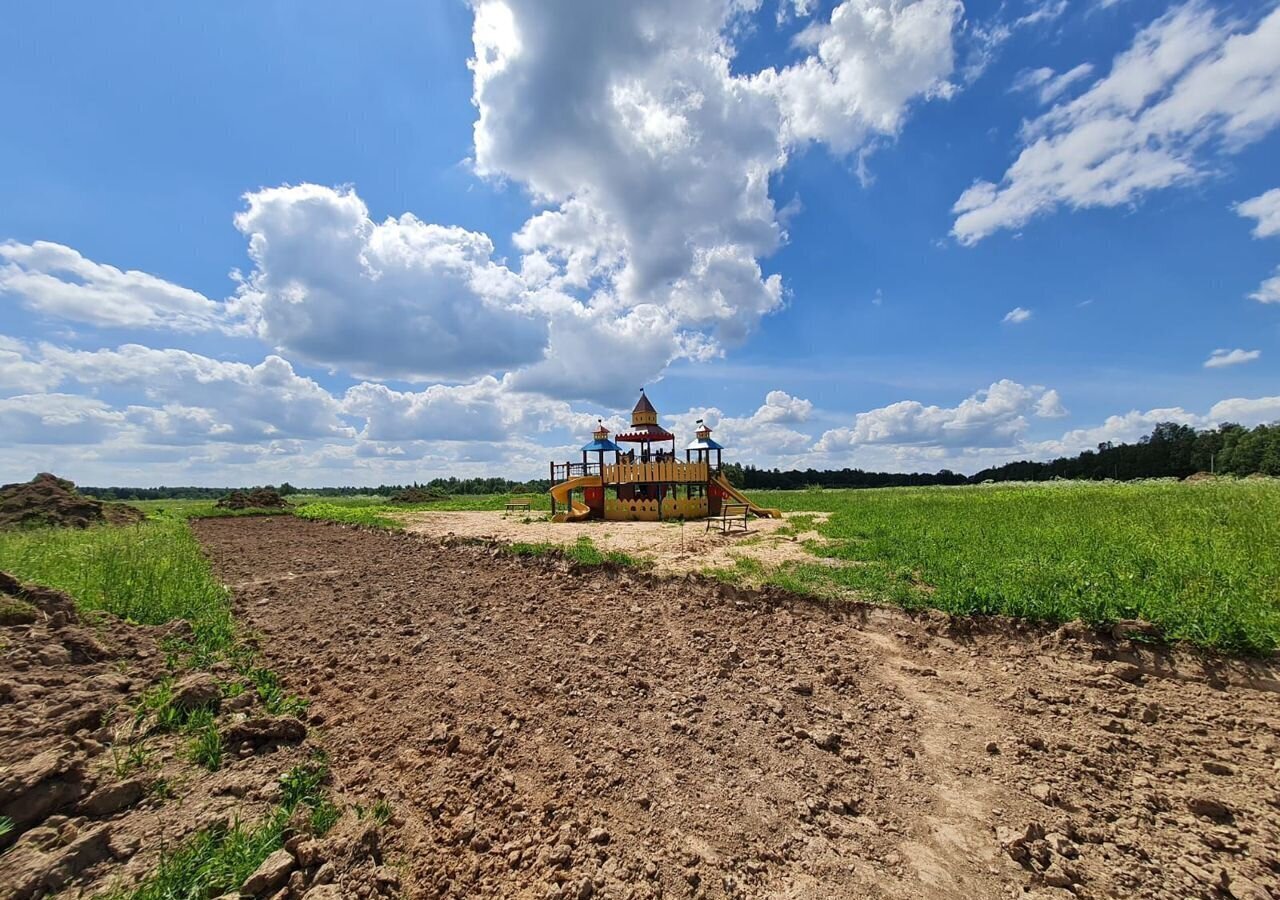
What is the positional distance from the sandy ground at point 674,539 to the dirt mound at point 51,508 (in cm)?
1685

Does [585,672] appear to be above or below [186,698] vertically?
below

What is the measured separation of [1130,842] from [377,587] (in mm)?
11784

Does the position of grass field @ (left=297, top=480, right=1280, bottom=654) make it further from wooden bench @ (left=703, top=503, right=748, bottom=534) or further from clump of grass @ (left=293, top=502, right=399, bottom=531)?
clump of grass @ (left=293, top=502, right=399, bottom=531)

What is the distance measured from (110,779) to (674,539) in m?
12.7

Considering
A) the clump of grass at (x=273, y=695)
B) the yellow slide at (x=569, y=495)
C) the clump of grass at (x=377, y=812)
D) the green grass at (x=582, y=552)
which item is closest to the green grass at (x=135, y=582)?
the clump of grass at (x=273, y=695)

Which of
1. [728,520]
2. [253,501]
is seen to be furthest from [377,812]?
[253,501]

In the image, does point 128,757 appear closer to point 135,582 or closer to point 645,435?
point 135,582

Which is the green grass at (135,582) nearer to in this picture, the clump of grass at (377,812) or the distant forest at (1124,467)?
the clump of grass at (377,812)

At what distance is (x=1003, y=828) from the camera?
351cm

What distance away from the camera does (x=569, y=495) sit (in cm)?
2444

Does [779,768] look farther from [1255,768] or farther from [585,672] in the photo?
[1255,768]

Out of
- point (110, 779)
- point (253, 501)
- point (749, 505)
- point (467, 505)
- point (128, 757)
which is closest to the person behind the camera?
point (110, 779)

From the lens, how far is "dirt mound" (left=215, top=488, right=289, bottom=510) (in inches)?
1752

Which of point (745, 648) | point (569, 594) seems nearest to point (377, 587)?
point (569, 594)
